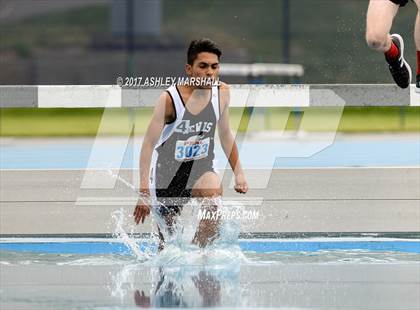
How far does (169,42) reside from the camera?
1093 inches

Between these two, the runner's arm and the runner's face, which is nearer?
the runner's arm

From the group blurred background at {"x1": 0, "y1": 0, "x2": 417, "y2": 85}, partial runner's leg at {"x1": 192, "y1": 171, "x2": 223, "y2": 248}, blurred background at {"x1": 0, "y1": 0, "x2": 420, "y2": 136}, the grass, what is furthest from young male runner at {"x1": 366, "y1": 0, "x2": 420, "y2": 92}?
the grass

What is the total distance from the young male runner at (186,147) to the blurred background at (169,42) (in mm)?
9966

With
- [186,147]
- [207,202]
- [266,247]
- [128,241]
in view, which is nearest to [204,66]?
[186,147]

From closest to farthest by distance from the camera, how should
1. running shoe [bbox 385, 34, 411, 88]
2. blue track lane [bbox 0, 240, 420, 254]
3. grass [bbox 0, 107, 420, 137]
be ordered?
running shoe [bbox 385, 34, 411, 88] → blue track lane [bbox 0, 240, 420, 254] → grass [bbox 0, 107, 420, 137]

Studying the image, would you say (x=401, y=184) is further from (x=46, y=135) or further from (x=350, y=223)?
(x=46, y=135)

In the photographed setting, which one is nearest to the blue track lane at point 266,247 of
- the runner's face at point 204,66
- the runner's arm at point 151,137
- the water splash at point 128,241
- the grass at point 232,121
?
the water splash at point 128,241

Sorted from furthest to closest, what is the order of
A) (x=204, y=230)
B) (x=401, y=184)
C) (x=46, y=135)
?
(x=46, y=135), (x=401, y=184), (x=204, y=230)

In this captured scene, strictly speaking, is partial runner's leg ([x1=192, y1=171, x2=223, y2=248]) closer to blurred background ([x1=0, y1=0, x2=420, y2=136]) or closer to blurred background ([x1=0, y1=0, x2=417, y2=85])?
blurred background ([x1=0, y1=0, x2=417, y2=85])

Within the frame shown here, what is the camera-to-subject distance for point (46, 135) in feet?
74.1

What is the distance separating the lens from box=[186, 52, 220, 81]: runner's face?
8.00m

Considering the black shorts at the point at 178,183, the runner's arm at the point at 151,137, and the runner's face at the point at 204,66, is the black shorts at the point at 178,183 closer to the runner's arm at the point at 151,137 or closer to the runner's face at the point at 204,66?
the runner's arm at the point at 151,137

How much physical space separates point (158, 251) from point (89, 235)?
128cm

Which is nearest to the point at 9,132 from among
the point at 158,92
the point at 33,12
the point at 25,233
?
the point at 33,12
